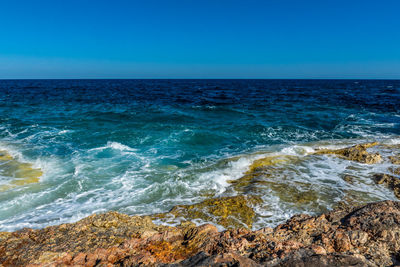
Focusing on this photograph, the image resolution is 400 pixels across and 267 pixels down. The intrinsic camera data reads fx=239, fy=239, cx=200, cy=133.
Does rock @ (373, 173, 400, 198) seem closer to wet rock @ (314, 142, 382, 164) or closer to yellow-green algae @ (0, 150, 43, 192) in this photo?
wet rock @ (314, 142, 382, 164)

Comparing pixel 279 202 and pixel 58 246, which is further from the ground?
pixel 58 246

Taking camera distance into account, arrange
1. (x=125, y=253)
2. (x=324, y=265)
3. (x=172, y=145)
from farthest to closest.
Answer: (x=172, y=145), (x=125, y=253), (x=324, y=265)

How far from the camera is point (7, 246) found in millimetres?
3514

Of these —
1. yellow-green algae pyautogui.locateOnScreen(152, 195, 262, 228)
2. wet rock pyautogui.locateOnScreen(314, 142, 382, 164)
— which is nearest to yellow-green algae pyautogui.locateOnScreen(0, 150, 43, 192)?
yellow-green algae pyautogui.locateOnScreen(152, 195, 262, 228)

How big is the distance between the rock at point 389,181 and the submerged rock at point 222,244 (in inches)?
146

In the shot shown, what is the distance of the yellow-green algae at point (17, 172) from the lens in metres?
7.77

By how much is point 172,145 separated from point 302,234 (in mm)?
9273

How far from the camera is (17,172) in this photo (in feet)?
28.1

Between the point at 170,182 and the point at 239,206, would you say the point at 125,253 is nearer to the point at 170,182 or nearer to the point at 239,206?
the point at 239,206

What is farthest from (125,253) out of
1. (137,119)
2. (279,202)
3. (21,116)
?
(21,116)

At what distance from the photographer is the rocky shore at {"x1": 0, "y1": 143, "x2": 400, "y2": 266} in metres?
2.85

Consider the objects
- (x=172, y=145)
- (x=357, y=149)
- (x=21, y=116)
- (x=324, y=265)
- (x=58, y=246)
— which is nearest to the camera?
(x=324, y=265)

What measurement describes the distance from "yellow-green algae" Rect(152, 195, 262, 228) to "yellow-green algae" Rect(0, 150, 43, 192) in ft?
17.2

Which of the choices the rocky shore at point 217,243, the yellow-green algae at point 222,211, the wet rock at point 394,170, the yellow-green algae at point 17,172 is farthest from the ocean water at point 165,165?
the rocky shore at point 217,243
